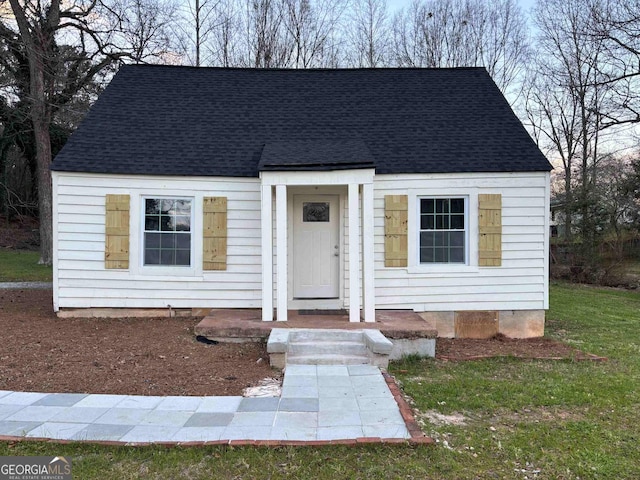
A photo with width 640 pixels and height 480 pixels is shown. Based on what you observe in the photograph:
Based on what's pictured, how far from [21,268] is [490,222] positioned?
594 inches

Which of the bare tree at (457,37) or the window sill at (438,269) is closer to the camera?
the window sill at (438,269)

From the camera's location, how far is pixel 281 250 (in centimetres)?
699

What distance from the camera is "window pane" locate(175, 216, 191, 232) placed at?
8.11m

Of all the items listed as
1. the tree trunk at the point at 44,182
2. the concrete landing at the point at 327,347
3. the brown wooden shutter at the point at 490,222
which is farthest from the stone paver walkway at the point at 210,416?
the tree trunk at the point at 44,182

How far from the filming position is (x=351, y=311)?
23.1 feet

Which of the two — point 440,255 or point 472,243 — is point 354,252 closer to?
point 440,255

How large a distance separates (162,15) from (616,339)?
18.8 meters

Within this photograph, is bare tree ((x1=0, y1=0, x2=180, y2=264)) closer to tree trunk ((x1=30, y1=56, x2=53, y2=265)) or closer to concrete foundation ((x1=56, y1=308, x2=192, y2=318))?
tree trunk ((x1=30, y1=56, x2=53, y2=265))

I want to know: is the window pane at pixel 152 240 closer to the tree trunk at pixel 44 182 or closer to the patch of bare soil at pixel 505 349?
the patch of bare soil at pixel 505 349

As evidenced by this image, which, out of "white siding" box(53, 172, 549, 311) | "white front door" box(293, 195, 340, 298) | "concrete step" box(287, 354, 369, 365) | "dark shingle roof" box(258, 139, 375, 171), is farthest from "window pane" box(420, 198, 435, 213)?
"concrete step" box(287, 354, 369, 365)

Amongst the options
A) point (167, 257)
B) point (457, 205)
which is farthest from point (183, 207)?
point (457, 205)

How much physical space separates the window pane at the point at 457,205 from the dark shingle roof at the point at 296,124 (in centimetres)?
55

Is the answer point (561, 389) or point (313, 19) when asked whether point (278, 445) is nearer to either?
point (561, 389)

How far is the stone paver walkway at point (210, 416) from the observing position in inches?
141
